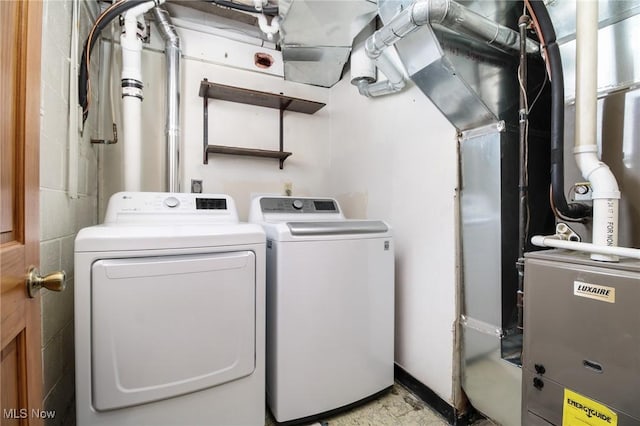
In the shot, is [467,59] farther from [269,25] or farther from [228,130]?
[228,130]

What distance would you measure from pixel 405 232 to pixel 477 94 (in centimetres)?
85

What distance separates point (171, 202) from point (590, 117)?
1807 millimetres

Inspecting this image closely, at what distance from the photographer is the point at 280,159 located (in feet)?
8.11

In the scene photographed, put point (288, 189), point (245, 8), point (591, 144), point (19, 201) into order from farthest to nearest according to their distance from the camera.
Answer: point (288, 189), point (245, 8), point (591, 144), point (19, 201)

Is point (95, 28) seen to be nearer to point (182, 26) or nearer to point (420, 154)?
point (182, 26)

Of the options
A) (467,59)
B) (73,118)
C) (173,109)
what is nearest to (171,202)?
(73,118)

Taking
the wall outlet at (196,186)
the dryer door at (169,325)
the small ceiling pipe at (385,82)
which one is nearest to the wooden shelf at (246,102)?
the wall outlet at (196,186)

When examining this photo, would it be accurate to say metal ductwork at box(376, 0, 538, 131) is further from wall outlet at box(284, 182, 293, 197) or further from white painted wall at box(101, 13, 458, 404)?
wall outlet at box(284, 182, 293, 197)

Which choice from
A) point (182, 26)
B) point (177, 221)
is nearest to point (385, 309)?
point (177, 221)

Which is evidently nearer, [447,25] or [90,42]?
[447,25]

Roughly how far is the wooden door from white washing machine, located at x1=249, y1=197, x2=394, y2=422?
0.87 m

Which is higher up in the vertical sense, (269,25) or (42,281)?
(269,25)

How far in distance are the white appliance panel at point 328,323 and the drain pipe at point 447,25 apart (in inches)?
37.4

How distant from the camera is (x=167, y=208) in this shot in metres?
1.58
